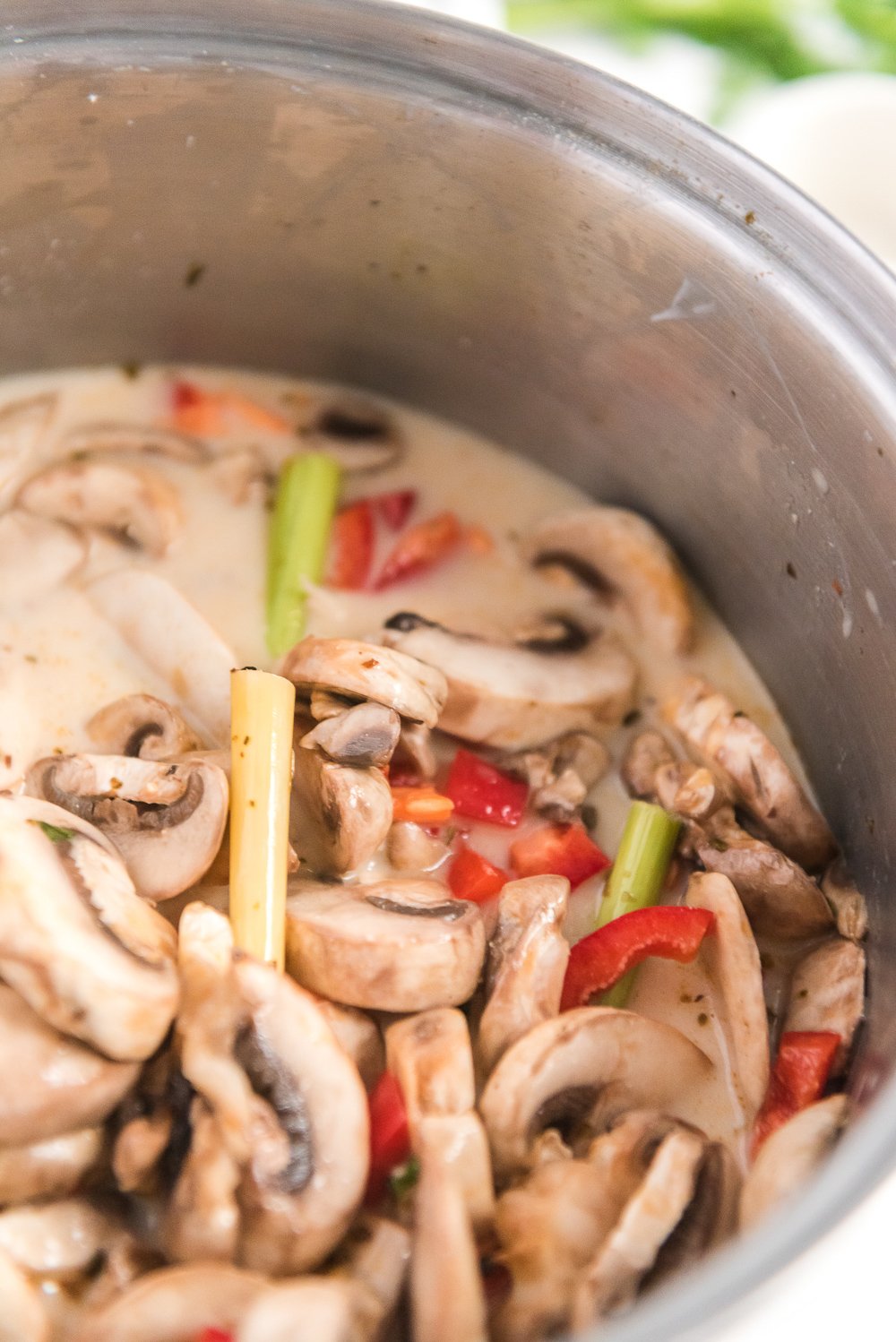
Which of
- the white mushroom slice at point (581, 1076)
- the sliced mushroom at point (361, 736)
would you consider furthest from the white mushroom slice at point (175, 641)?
the white mushroom slice at point (581, 1076)

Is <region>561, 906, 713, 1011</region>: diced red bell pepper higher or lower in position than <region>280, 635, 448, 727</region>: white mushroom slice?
lower

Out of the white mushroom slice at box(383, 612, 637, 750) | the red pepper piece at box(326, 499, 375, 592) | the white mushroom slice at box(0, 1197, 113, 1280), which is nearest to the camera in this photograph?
the white mushroom slice at box(0, 1197, 113, 1280)

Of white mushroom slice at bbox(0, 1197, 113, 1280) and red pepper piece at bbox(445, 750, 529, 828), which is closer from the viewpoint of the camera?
white mushroom slice at bbox(0, 1197, 113, 1280)

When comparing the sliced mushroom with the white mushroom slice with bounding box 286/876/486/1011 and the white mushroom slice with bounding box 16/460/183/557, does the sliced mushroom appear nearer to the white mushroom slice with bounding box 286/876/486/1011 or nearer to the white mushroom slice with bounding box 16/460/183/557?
the white mushroom slice with bounding box 286/876/486/1011

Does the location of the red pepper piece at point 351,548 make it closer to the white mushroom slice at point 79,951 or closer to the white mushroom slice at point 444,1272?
the white mushroom slice at point 79,951

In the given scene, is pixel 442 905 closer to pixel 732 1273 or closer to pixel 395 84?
pixel 732 1273

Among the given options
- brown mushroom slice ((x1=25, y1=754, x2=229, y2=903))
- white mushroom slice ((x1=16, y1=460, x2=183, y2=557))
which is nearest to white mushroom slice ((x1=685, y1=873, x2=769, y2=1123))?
brown mushroom slice ((x1=25, y1=754, x2=229, y2=903))

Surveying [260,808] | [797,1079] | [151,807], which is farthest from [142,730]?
[797,1079]
